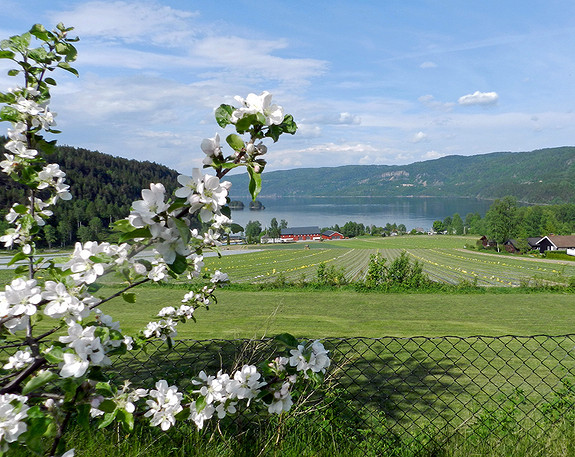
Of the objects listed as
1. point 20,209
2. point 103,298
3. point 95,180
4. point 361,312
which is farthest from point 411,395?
point 95,180

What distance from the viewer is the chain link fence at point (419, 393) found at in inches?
152

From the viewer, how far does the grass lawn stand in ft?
33.0

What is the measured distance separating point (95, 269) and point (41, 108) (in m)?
1.43

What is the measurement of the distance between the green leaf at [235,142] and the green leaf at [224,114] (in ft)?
0.27

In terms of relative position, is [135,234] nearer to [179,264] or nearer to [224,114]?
[179,264]

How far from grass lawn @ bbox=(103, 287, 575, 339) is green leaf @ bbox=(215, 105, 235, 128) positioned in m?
7.85

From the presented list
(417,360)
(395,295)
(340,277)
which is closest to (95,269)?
(417,360)

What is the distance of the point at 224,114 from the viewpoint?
158 centimetres

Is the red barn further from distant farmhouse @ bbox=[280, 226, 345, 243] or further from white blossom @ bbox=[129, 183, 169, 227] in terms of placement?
white blossom @ bbox=[129, 183, 169, 227]

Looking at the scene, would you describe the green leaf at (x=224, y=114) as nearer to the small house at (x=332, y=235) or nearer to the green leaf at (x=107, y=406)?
the green leaf at (x=107, y=406)

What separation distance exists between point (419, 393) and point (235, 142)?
5453 mm

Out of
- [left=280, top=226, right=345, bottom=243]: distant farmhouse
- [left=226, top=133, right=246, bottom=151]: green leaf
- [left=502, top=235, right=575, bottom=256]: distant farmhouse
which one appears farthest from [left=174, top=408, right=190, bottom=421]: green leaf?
[left=280, top=226, right=345, bottom=243]: distant farmhouse

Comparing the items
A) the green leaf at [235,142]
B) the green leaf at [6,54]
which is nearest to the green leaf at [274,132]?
the green leaf at [235,142]

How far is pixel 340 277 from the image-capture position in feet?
58.2
